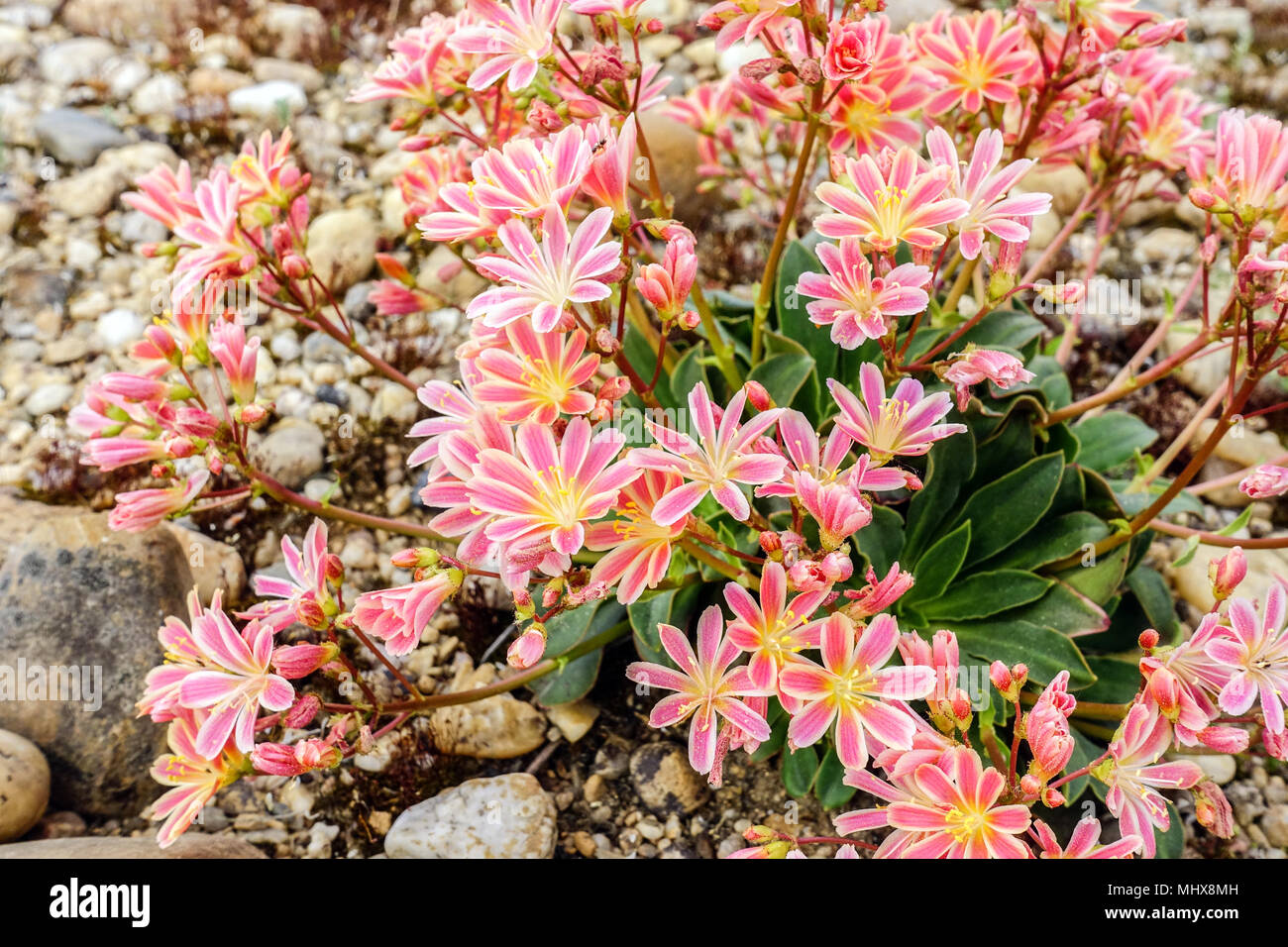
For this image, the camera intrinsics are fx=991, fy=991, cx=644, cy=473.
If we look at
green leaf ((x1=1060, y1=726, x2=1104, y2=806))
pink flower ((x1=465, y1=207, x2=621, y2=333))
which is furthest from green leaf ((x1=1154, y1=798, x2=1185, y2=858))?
pink flower ((x1=465, y1=207, x2=621, y2=333))

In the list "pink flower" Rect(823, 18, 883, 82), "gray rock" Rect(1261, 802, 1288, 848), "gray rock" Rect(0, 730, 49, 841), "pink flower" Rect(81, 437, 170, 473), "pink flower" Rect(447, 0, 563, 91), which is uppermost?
"pink flower" Rect(823, 18, 883, 82)

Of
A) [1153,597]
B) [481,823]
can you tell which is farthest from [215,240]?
[1153,597]

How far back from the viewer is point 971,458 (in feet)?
8.39

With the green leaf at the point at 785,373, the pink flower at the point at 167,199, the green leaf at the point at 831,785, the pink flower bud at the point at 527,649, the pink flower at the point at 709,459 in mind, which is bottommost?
the green leaf at the point at 831,785

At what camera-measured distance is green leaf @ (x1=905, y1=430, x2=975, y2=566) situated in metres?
2.54

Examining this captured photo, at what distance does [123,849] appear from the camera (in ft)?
7.66

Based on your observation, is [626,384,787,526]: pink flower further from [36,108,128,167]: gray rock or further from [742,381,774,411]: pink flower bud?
[36,108,128,167]: gray rock

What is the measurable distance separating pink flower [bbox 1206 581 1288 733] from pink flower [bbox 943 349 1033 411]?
572 millimetres

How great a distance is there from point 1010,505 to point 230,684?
1.87 m

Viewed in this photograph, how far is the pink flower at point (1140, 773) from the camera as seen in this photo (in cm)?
179

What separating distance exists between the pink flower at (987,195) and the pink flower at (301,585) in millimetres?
1451

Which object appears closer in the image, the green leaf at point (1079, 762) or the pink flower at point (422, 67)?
the green leaf at point (1079, 762)

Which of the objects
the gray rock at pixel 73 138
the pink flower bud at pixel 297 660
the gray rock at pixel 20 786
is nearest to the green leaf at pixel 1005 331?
the pink flower bud at pixel 297 660

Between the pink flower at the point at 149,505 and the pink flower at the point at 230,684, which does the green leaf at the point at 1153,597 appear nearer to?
the pink flower at the point at 230,684
